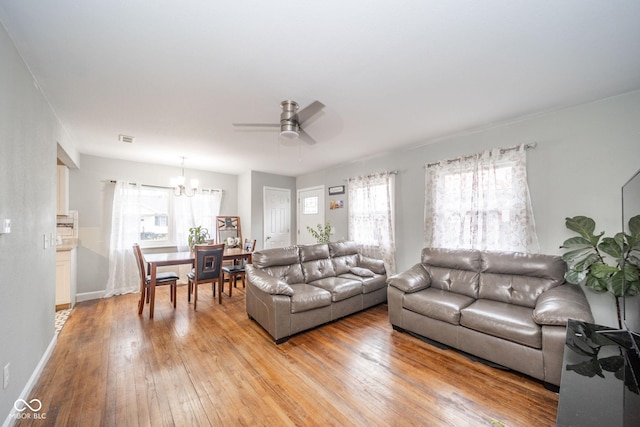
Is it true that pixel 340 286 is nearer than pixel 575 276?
No

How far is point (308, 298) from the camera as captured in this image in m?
2.96

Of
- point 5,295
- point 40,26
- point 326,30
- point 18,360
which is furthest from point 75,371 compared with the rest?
point 326,30

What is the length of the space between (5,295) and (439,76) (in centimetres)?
352

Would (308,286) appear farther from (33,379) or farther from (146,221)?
(146,221)

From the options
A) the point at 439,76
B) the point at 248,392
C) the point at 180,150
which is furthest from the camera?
the point at 180,150

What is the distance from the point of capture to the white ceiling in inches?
58.3

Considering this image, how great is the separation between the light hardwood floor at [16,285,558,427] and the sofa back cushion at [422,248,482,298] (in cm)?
83

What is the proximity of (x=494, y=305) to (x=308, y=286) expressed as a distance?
2100mm

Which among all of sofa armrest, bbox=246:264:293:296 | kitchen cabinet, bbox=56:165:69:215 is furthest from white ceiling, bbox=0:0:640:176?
sofa armrest, bbox=246:264:293:296

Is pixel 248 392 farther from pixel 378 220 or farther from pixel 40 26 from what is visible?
pixel 378 220

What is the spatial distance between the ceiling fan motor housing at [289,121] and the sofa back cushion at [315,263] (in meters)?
2.01

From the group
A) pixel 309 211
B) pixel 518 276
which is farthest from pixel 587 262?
pixel 309 211

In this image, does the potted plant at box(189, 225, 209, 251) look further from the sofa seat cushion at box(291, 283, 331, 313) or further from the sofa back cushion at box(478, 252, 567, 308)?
the sofa back cushion at box(478, 252, 567, 308)

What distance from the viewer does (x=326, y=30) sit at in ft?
5.29
